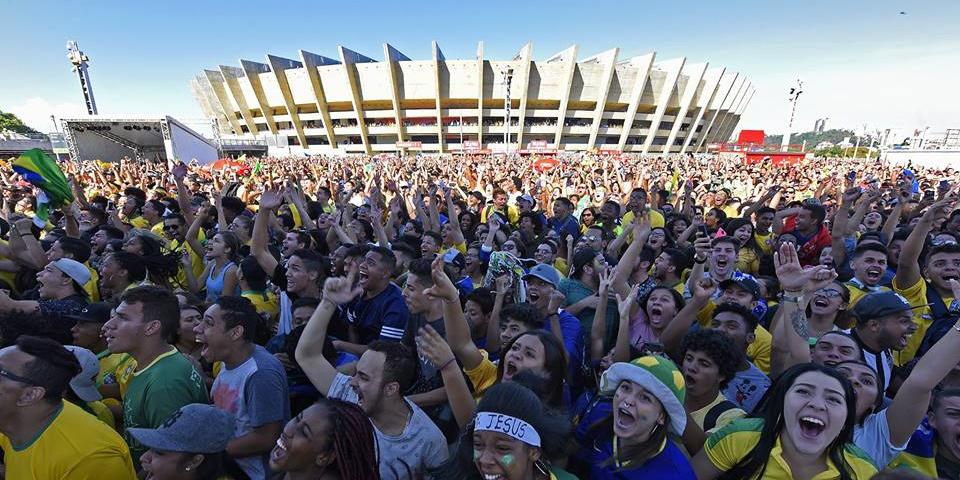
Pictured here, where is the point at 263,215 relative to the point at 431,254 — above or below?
above

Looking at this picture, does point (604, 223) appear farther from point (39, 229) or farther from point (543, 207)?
point (39, 229)

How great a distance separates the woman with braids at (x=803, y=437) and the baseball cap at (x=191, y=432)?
2271mm

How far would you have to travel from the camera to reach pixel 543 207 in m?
11.8

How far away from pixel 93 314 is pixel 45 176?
397cm

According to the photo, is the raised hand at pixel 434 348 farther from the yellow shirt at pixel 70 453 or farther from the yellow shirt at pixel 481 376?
the yellow shirt at pixel 70 453

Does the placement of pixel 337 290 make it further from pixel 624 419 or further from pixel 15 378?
pixel 624 419

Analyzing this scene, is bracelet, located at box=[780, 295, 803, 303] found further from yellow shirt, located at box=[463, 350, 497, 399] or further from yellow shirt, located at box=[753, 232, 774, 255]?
yellow shirt, located at box=[753, 232, 774, 255]

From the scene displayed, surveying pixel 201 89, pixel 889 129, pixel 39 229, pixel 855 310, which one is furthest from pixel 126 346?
pixel 889 129

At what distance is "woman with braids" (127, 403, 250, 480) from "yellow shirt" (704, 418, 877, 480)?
88.6 inches

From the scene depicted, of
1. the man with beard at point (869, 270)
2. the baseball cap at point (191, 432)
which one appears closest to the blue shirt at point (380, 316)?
the baseball cap at point (191, 432)

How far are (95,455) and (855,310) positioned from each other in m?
4.65

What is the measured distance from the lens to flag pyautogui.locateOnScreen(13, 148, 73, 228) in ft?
18.3

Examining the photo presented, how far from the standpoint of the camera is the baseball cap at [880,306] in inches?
117

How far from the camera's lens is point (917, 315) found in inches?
148
